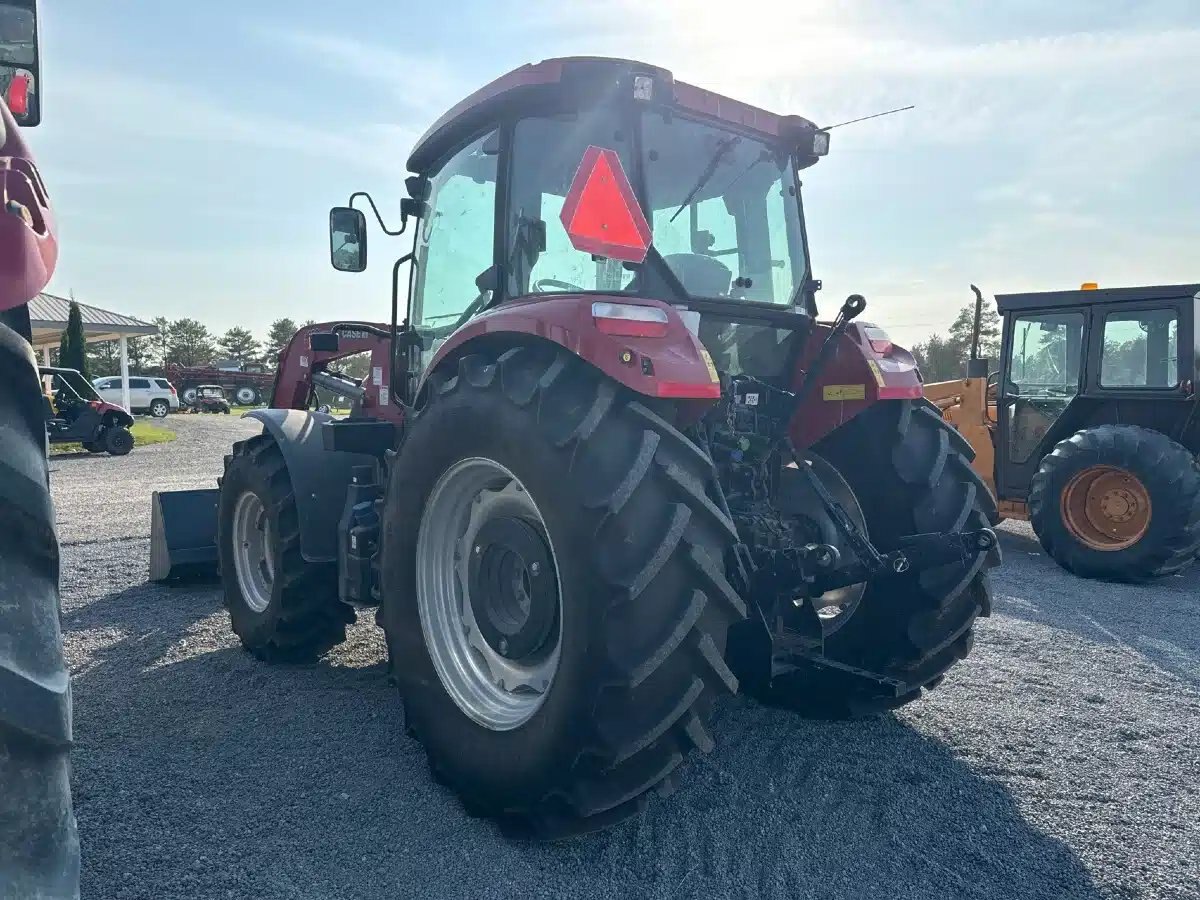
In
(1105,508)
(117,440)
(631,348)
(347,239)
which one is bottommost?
(117,440)

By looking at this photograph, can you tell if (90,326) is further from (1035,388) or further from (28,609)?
(28,609)

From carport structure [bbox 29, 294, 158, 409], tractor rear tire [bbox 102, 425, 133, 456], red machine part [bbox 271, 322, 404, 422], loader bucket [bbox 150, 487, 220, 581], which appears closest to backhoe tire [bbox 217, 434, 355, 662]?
red machine part [bbox 271, 322, 404, 422]

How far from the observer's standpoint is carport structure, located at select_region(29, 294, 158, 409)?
25281 mm

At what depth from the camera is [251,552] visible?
450 centimetres

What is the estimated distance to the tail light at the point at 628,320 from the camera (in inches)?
93.7

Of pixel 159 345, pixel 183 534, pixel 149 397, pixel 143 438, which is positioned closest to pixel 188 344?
pixel 159 345

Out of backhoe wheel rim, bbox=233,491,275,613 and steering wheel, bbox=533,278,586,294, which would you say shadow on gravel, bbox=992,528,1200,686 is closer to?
steering wheel, bbox=533,278,586,294

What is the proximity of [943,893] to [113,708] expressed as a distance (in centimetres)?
314

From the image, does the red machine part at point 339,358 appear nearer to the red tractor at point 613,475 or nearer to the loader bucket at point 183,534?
the red tractor at point 613,475

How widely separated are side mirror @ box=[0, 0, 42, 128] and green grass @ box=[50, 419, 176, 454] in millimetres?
18173

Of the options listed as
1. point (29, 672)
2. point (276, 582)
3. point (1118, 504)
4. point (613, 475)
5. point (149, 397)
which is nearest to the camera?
point (29, 672)

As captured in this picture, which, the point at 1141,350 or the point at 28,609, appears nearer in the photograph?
the point at 28,609

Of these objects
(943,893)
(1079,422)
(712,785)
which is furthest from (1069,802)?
(1079,422)

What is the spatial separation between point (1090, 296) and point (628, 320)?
258 inches
